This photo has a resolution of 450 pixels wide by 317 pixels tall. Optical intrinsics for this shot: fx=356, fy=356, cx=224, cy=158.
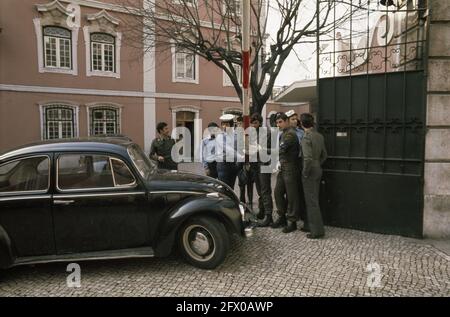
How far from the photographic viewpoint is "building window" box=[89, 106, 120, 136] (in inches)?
669

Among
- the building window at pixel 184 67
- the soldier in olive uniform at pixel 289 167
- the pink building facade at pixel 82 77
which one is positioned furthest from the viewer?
the building window at pixel 184 67

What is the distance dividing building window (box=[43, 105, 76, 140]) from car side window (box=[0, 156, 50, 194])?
12643mm

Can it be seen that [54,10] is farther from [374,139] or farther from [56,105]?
[374,139]

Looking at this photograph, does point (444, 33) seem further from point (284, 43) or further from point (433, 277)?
point (284, 43)

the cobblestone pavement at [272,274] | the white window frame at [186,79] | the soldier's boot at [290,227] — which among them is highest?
the white window frame at [186,79]

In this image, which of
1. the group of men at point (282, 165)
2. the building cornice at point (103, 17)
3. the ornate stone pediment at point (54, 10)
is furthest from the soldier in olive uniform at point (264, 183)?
the ornate stone pediment at point (54, 10)

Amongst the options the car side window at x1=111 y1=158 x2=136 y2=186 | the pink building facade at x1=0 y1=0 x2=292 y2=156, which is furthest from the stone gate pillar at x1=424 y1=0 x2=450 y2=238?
the pink building facade at x1=0 y1=0 x2=292 y2=156

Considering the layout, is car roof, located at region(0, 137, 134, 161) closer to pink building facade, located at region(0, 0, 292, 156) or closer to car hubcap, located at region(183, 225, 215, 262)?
car hubcap, located at region(183, 225, 215, 262)

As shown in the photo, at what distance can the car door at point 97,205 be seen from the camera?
417 cm

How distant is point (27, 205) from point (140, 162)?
142cm

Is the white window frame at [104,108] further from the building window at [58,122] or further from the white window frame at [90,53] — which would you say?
the white window frame at [90,53]

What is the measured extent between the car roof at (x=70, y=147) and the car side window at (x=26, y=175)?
3.9 inches

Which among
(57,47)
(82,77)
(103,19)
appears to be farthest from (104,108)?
(103,19)
